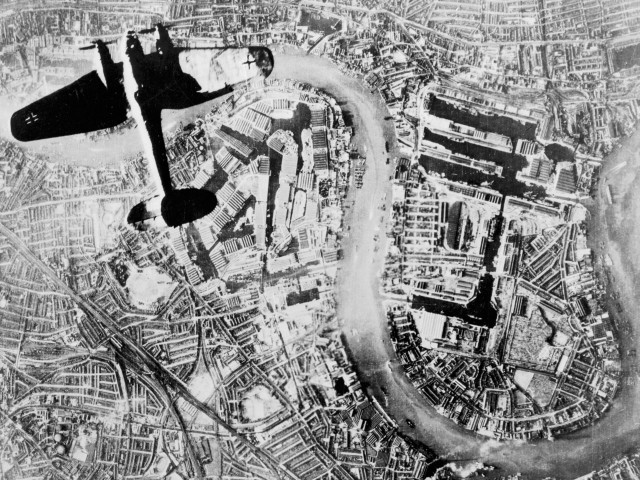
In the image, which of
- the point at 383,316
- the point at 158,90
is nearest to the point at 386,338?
the point at 383,316

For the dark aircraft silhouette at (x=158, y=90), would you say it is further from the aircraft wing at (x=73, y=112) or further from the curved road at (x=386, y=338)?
the curved road at (x=386, y=338)

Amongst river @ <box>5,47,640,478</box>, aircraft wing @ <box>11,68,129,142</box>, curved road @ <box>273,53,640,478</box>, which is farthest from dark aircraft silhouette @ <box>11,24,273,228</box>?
curved road @ <box>273,53,640,478</box>

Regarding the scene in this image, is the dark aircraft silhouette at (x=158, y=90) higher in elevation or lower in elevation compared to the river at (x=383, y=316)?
higher

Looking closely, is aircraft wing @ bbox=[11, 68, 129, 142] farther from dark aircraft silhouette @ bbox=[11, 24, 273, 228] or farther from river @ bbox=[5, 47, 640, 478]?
Answer: river @ bbox=[5, 47, 640, 478]

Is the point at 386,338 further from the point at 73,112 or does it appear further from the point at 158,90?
the point at 73,112

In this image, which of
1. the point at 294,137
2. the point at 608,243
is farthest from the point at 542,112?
the point at 294,137

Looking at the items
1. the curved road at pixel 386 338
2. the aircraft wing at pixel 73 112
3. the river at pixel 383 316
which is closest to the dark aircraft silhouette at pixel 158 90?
the aircraft wing at pixel 73 112
